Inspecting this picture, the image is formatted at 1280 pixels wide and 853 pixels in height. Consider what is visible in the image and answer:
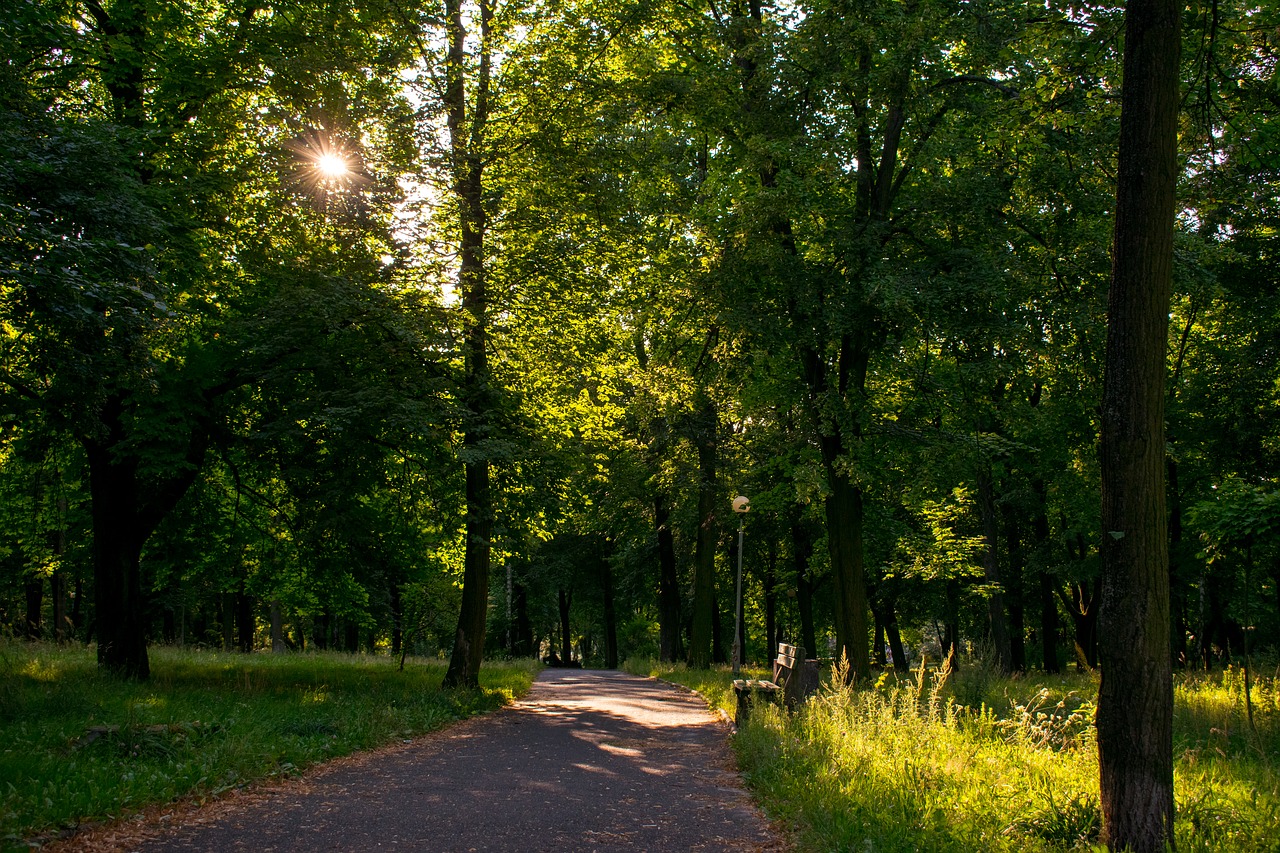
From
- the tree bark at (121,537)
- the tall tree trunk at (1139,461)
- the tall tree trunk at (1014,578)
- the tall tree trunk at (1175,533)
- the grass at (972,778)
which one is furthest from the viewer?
the tall tree trunk at (1014,578)

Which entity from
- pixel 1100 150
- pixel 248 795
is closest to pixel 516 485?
pixel 248 795

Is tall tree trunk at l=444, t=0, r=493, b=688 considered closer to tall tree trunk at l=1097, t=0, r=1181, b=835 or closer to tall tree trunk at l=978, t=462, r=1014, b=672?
tall tree trunk at l=1097, t=0, r=1181, b=835

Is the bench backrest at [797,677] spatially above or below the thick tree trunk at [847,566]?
below

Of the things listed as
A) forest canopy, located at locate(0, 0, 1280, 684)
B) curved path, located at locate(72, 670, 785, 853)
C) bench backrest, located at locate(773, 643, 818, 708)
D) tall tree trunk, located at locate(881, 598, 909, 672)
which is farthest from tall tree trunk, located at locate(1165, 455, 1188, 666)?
curved path, located at locate(72, 670, 785, 853)

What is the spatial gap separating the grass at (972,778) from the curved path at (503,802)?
55cm

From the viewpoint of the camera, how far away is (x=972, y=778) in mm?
6250

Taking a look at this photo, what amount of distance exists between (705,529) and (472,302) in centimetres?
1192

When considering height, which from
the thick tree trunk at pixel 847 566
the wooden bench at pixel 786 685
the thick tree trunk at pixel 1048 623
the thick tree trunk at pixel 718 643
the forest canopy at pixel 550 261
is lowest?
the thick tree trunk at pixel 718 643

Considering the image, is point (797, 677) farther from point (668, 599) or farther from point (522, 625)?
point (522, 625)

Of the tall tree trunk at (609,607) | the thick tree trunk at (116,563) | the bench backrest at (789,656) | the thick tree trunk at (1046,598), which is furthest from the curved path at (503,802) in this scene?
the tall tree trunk at (609,607)

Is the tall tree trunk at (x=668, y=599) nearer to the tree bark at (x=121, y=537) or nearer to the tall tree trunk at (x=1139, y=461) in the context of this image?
the tree bark at (x=121, y=537)

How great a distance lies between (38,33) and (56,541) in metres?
24.9

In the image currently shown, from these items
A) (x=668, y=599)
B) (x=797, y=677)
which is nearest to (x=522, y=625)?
(x=668, y=599)

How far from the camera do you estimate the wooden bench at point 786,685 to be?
1080 centimetres
